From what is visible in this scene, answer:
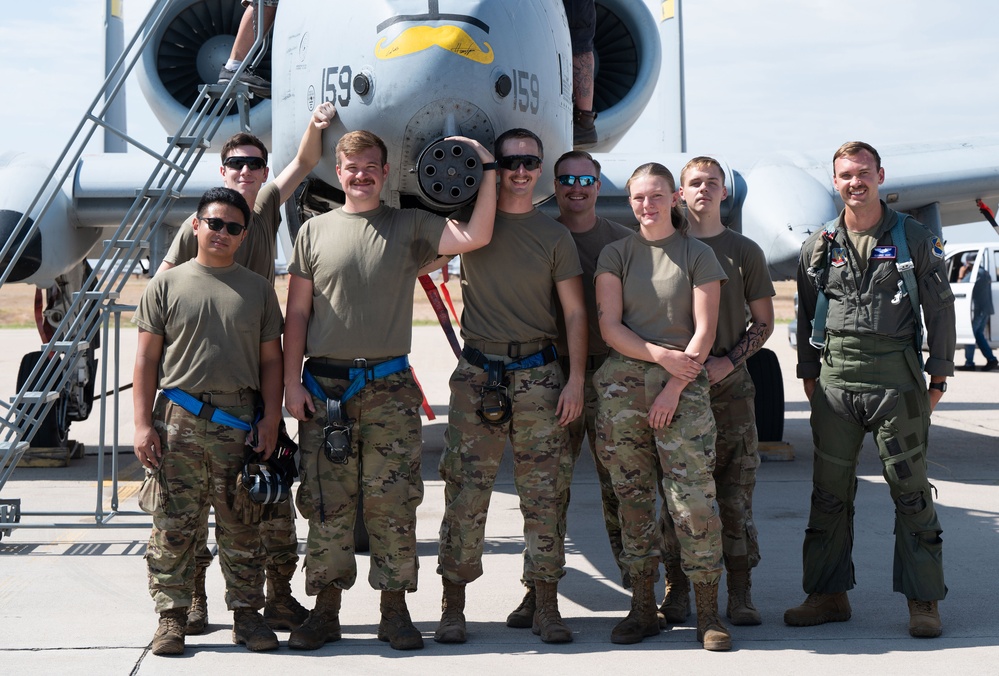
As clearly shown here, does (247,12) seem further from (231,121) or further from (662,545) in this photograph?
(662,545)

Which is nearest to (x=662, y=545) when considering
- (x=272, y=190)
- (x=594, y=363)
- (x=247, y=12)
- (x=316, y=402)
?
(x=594, y=363)

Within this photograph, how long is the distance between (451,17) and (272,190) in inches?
43.8

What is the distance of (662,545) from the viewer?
458 centimetres

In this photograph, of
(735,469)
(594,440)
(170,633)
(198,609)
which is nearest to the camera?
(170,633)

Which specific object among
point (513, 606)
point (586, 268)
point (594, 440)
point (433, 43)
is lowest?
point (513, 606)

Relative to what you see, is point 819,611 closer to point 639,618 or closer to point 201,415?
point 639,618

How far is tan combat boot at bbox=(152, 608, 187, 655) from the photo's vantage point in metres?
3.99

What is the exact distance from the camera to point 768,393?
876 centimetres

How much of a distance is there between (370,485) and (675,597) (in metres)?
1.49

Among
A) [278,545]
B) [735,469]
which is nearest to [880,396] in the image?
[735,469]

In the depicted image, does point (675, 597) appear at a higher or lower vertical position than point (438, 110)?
lower

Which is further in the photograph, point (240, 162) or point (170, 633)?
point (240, 162)

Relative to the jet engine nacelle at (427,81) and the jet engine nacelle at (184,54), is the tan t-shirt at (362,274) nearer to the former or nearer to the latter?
the jet engine nacelle at (427,81)

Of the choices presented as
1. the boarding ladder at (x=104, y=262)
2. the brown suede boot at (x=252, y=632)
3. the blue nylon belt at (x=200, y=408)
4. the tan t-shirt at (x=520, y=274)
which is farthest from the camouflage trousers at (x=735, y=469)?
the boarding ladder at (x=104, y=262)
